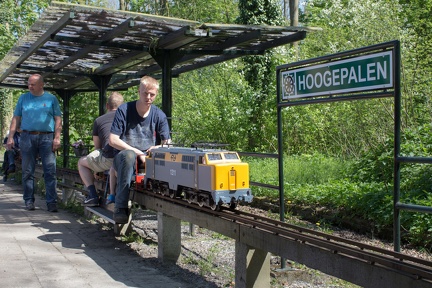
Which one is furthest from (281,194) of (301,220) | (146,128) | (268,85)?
(268,85)

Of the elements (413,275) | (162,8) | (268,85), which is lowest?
(413,275)

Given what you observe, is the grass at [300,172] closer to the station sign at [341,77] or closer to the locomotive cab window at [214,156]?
the locomotive cab window at [214,156]

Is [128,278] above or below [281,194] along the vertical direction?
below

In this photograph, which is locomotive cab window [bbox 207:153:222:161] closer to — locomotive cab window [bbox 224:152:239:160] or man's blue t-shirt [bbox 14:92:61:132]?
locomotive cab window [bbox 224:152:239:160]

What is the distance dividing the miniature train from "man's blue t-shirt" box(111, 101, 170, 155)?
35cm

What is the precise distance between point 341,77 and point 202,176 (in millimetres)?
2027

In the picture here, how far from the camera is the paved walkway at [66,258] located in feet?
19.8

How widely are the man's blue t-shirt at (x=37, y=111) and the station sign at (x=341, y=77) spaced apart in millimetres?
5015

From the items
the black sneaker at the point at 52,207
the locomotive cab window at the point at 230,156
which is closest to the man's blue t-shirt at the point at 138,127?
the locomotive cab window at the point at 230,156

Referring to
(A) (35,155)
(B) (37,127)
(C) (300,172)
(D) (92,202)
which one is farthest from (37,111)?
(C) (300,172)

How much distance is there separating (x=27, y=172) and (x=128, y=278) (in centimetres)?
470

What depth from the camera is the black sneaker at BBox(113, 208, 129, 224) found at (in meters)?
7.32

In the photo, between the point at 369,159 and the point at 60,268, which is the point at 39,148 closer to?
the point at 60,268

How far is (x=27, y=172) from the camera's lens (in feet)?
33.8
